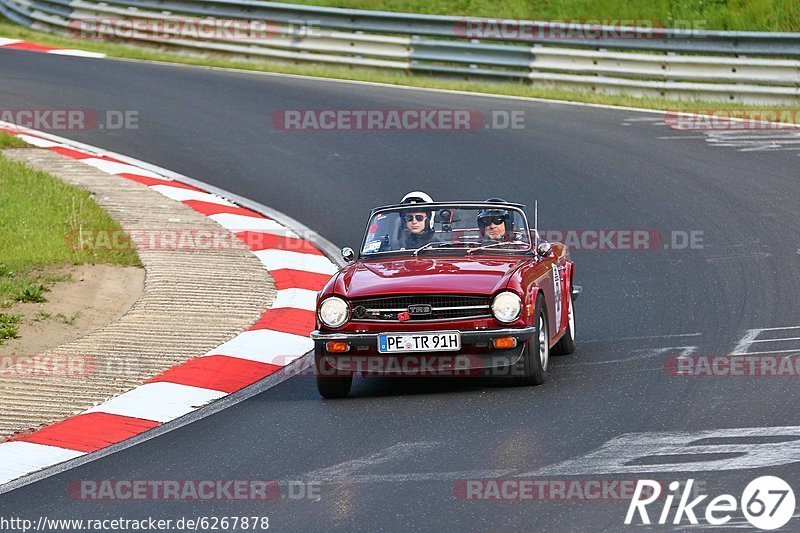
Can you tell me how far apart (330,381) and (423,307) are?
0.77 m

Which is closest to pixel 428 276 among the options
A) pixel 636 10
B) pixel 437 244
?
pixel 437 244

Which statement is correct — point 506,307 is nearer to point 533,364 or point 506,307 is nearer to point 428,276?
point 533,364

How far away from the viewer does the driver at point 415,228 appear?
9.87 metres

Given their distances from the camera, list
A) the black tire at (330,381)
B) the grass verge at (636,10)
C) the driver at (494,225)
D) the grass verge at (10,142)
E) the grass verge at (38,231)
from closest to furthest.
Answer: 1. the black tire at (330,381)
2. the driver at (494,225)
3. the grass verge at (38,231)
4. the grass verge at (10,142)
5. the grass verge at (636,10)

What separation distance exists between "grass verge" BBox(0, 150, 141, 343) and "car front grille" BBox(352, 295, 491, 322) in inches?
114

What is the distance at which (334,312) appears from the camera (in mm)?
8836

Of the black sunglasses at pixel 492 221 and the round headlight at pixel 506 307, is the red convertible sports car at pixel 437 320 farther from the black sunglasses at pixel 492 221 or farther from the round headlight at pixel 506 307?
the black sunglasses at pixel 492 221

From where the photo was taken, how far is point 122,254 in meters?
12.6

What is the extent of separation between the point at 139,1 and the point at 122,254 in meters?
12.6

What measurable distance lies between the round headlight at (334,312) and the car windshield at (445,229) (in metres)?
1.03

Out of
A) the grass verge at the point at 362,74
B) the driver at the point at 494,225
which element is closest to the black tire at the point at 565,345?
the driver at the point at 494,225

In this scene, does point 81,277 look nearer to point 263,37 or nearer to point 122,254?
point 122,254

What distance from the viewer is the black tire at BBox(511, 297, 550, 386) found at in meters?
8.59

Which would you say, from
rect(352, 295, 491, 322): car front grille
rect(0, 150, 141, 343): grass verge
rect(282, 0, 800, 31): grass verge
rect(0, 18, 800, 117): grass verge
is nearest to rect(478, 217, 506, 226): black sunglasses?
rect(352, 295, 491, 322): car front grille
